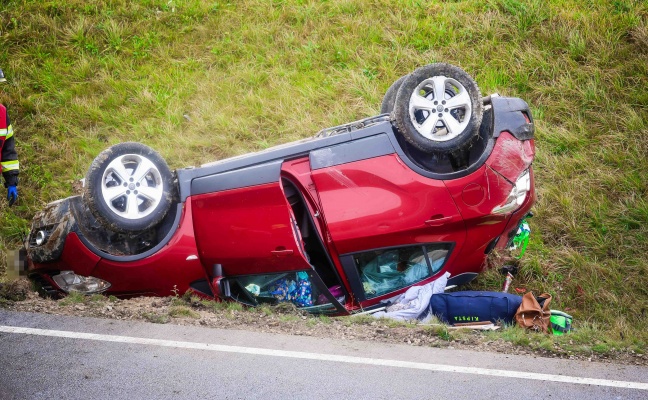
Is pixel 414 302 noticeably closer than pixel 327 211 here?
No

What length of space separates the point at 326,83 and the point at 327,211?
4296 mm

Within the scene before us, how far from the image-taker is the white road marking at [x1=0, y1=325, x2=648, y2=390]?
14.2ft

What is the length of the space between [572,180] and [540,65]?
6.49ft

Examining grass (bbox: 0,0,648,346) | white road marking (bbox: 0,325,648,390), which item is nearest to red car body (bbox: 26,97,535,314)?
white road marking (bbox: 0,325,648,390)

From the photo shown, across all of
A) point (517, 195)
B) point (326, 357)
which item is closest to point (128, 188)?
point (326, 357)

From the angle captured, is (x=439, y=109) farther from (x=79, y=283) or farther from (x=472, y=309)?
(x=79, y=283)

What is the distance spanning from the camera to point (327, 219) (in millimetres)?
5473

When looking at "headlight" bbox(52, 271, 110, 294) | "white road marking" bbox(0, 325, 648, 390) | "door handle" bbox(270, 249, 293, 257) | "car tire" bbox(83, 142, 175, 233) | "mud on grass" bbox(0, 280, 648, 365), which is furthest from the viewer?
"headlight" bbox(52, 271, 110, 294)

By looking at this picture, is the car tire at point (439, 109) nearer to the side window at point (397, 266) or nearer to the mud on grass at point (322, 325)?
the side window at point (397, 266)

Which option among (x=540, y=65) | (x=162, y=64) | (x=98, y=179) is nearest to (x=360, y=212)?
(x=98, y=179)

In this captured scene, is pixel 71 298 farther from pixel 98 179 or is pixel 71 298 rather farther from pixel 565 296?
pixel 565 296

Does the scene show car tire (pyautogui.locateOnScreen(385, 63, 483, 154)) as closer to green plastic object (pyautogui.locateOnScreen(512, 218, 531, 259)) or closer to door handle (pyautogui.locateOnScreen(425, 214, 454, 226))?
door handle (pyautogui.locateOnScreen(425, 214, 454, 226))

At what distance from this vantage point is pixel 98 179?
5.57 metres

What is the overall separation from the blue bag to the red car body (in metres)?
0.28
